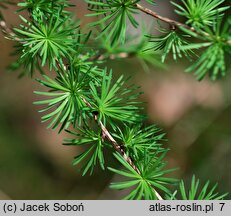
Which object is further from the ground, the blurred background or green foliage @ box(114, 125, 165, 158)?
green foliage @ box(114, 125, 165, 158)

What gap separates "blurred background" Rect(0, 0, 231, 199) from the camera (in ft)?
3.82

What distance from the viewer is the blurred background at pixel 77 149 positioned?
3.82 feet

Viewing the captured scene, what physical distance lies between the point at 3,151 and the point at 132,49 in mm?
765

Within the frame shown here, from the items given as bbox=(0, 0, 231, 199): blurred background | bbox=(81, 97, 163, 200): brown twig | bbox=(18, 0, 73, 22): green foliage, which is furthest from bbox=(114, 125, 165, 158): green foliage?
bbox=(0, 0, 231, 199): blurred background

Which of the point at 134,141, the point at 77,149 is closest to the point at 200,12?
the point at 134,141

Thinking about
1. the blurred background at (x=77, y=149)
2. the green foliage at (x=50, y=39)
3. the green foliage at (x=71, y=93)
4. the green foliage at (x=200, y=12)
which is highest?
the green foliage at (x=200, y=12)

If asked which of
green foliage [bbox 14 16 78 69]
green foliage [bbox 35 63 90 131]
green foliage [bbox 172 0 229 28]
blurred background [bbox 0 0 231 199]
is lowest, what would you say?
blurred background [bbox 0 0 231 199]

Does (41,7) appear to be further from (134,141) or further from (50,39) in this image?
(134,141)

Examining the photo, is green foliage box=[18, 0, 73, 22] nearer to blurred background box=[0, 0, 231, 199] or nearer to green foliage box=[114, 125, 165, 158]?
green foliage box=[114, 125, 165, 158]

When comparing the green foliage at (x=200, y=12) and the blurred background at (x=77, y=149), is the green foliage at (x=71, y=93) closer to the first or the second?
the green foliage at (x=200, y=12)

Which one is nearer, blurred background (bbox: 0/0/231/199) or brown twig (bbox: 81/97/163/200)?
brown twig (bbox: 81/97/163/200)

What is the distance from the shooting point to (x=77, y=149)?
1.31 meters

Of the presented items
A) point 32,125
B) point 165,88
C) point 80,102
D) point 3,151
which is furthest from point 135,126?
A: point 165,88

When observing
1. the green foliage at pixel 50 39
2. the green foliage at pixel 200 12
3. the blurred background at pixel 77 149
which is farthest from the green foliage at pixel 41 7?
the blurred background at pixel 77 149
